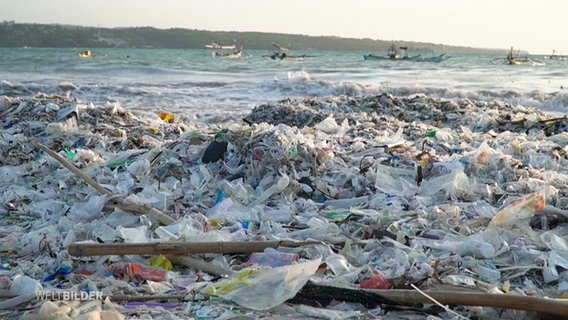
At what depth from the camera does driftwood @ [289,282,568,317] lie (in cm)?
252

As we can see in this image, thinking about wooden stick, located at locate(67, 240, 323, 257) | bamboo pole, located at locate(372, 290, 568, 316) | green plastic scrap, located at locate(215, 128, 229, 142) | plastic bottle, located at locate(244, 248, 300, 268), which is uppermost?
green plastic scrap, located at locate(215, 128, 229, 142)

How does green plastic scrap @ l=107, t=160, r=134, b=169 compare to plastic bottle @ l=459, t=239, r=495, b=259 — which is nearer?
plastic bottle @ l=459, t=239, r=495, b=259

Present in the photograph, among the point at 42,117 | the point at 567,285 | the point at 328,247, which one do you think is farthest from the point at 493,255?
the point at 42,117

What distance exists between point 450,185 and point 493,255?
1.36m

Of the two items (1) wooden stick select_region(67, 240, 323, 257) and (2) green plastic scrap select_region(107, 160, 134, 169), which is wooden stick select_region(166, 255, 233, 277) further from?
(2) green plastic scrap select_region(107, 160, 134, 169)

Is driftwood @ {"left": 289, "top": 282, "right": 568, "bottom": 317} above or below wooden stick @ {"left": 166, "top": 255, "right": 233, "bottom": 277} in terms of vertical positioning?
above

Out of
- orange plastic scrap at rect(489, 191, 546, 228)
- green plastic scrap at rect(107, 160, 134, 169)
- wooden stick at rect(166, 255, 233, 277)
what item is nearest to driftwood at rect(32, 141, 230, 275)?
wooden stick at rect(166, 255, 233, 277)

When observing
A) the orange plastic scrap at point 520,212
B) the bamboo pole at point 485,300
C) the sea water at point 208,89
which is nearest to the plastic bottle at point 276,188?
the orange plastic scrap at point 520,212

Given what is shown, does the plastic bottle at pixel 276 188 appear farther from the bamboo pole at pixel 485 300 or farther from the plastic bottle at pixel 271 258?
the bamboo pole at pixel 485 300

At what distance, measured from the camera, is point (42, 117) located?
9.35 meters

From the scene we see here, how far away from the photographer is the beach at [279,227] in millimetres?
2822

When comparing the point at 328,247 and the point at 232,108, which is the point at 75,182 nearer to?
the point at 328,247

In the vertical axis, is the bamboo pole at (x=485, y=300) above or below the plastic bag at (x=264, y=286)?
above

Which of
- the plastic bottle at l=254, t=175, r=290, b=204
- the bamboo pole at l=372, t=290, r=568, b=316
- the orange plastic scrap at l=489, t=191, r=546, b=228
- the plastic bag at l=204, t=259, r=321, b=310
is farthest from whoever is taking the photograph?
the plastic bottle at l=254, t=175, r=290, b=204
